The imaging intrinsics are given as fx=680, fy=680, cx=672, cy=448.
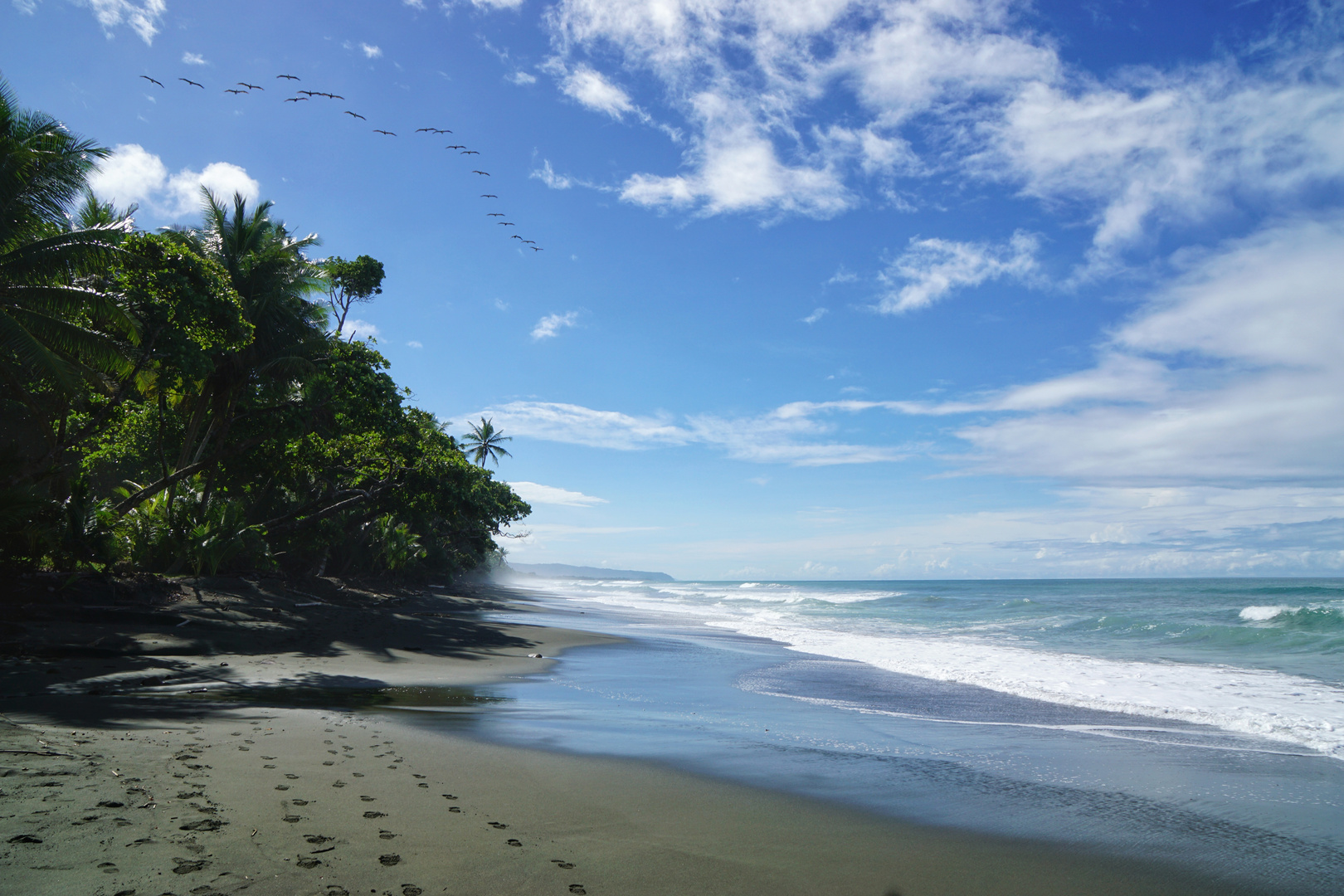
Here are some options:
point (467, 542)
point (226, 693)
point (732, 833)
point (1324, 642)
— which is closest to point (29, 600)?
point (226, 693)

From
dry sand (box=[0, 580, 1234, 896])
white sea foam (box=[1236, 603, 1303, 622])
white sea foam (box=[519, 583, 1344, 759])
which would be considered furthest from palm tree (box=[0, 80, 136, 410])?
white sea foam (box=[1236, 603, 1303, 622])

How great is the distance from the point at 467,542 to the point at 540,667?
35729mm

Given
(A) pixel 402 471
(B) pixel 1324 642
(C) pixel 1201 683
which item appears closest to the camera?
(C) pixel 1201 683

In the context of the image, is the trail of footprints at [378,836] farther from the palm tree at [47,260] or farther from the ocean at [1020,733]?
the palm tree at [47,260]

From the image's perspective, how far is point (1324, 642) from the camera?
56.6ft

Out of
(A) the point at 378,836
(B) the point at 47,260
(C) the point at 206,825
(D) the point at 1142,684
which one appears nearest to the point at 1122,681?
(D) the point at 1142,684

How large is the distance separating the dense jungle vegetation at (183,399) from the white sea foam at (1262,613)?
33.5 meters

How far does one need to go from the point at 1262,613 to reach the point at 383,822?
3983 cm

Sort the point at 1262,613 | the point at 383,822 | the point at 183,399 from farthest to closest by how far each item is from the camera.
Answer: the point at 1262,613 → the point at 183,399 → the point at 383,822

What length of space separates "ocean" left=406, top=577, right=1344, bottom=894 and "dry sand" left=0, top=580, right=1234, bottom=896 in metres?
0.58

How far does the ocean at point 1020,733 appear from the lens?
452 cm

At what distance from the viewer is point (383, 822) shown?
375 centimetres

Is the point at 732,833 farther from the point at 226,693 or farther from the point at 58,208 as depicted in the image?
the point at 58,208

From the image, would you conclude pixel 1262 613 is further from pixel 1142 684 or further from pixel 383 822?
pixel 383 822
